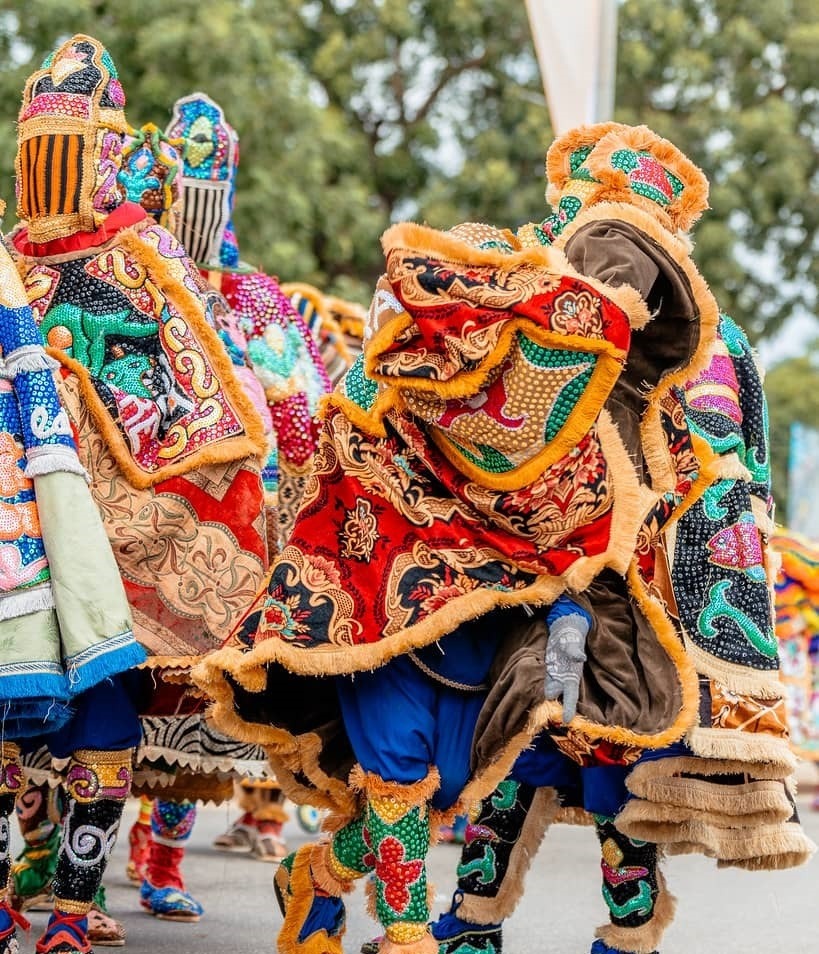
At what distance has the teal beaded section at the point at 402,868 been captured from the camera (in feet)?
13.4

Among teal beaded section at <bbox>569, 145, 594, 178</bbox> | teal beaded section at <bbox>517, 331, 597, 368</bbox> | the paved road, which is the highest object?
teal beaded section at <bbox>569, 145, 594, 178</bbox>

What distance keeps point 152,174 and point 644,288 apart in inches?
88.5

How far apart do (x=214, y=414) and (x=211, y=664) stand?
1004 mm

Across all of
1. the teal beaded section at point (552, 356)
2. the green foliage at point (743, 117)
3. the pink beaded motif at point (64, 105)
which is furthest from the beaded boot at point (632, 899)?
the green foliage at point (743, 117)

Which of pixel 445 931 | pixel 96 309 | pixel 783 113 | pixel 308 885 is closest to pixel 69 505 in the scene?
pixel 96 309

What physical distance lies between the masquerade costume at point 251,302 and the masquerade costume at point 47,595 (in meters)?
1.91

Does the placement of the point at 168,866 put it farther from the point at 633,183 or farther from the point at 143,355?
the point at 633,183

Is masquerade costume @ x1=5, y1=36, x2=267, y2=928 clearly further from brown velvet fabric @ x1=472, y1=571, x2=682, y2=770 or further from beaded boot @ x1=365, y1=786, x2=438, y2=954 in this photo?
brown velvet fabric @ x1=472, y1=571, x2=682, y2=770

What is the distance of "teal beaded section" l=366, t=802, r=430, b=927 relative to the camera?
161 inches

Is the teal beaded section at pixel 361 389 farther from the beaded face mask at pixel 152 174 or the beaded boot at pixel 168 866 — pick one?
the beaded boot at pixel 168 866

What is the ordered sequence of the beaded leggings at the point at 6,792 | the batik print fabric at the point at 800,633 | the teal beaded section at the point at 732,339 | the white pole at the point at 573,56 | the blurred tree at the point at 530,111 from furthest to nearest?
the blurred tree at the point at 530,111, the white pole at the point at 573,56, the batik print fabric at the point at 800,633, the teal beaded section at the point at 732,339, the beaded leggings at the point at 6,792

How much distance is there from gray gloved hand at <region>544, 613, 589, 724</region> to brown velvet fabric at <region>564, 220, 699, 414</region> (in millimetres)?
614

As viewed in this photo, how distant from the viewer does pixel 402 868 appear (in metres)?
4.09

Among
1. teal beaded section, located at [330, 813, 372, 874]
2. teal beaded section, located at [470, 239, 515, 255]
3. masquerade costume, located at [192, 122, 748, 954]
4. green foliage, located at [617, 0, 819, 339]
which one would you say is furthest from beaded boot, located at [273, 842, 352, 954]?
green foliage, located at [617, 0, 819, 339]
